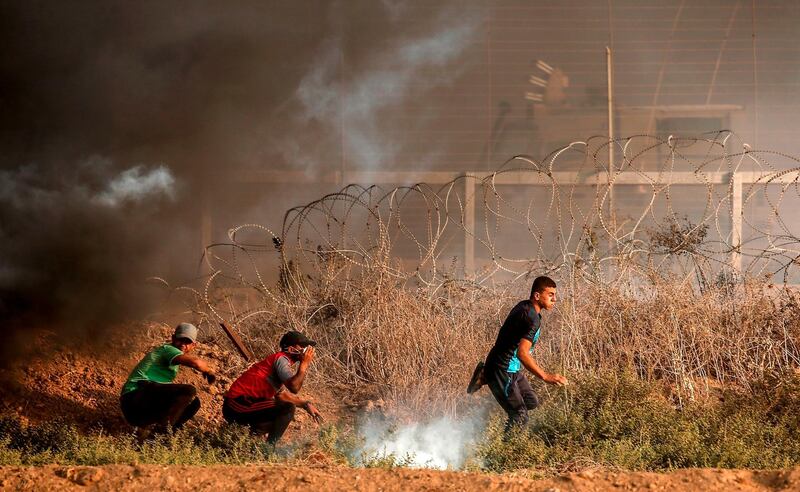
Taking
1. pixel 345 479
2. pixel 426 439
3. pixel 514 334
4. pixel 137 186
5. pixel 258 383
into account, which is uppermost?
pixel 137 186

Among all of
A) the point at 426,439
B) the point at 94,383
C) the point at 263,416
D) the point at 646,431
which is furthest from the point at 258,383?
the point at 646,431

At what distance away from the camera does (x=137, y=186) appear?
1375 cm

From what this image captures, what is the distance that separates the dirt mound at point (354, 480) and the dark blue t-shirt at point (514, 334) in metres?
1.37

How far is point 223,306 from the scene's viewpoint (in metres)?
12.5

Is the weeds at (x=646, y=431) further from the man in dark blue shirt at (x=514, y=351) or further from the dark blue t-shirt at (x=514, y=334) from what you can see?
the dark blue t-shirt at (x=514, y=334)

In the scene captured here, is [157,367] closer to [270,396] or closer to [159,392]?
[159,392]

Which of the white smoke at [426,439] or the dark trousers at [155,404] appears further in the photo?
the dark trousers at [155,404]

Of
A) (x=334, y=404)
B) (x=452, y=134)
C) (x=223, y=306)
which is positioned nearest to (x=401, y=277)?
(x=334, y=404)

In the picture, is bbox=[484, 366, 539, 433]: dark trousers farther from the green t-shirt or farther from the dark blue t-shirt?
the green t-shirt

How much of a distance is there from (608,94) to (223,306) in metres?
9.03

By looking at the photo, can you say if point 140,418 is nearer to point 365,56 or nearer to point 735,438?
point 735,438

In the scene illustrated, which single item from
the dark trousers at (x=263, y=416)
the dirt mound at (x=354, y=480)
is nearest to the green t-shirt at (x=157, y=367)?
the dark trousers at (x=263, y=416)

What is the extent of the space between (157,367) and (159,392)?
22cm

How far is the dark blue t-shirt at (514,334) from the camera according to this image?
7422 millimetres
